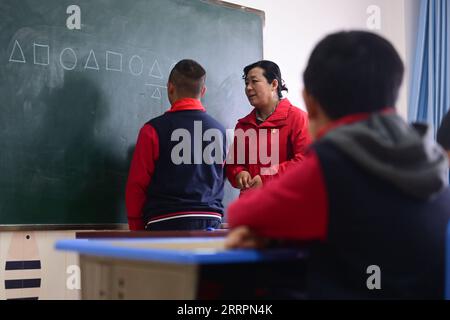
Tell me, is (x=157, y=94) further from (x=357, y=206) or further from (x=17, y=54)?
(x=357, y=206)

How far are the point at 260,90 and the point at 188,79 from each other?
0.51 meters

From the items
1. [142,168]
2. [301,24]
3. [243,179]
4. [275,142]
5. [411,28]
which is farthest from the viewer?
[411,28]

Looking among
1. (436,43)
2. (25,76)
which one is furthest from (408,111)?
(25,76)

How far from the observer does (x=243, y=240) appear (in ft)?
4.19

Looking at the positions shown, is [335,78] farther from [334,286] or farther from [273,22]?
[273,22]

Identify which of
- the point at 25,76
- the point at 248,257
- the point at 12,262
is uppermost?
the point at 25,76

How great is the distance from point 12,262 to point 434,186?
2349 mm

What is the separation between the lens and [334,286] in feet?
4.07

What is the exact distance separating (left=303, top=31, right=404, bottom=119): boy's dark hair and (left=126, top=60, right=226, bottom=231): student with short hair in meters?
1.78

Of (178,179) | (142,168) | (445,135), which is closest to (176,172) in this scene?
(178,179)

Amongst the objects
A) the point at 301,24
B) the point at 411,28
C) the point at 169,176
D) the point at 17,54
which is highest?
the point at 411,28

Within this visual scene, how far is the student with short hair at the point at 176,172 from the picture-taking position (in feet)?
10.1

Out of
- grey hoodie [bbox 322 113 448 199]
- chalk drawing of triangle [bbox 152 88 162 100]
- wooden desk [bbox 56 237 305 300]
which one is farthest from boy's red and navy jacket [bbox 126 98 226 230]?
grey hoodie [bbox 322 113 448 199]

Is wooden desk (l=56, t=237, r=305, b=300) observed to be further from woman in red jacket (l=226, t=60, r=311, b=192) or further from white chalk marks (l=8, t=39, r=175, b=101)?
woman in red jacket (l=226, t=60, r=311, b=192)
